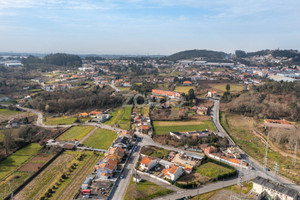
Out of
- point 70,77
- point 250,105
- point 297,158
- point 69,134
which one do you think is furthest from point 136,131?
point 70,77

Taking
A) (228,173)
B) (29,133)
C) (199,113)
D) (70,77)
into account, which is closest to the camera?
(228,173)

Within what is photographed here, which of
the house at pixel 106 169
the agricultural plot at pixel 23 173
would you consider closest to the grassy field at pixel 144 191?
the house at pixel 106 169

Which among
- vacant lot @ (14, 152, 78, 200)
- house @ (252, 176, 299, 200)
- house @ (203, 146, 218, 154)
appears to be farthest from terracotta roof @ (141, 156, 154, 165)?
house @ (252, 176, 299, 200)

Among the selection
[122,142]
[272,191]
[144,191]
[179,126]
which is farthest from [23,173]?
[272,191]

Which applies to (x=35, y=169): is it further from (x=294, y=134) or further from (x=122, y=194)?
(x=294, y=134)

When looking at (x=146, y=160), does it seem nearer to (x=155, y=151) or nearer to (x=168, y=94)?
(x=155, y=151)
